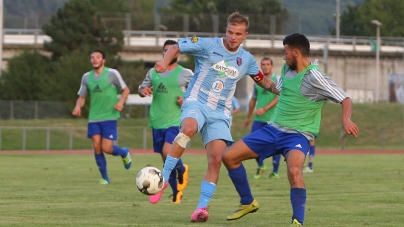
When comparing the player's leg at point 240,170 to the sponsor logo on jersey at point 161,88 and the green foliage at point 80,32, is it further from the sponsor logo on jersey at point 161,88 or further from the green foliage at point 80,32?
the green foliage at point 80,32

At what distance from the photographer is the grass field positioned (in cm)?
927

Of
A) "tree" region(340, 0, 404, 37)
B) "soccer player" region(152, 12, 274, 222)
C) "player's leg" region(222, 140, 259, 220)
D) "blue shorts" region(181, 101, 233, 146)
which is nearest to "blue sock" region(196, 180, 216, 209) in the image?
"soccer player" region(152, 12, 274, 222)

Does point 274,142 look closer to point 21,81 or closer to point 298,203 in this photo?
point 298,203

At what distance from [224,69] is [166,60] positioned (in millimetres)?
830

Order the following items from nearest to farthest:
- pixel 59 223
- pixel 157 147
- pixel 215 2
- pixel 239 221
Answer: pixel 59 223 → pixel 239 221 → pixel 157 147 → pixel 215 2

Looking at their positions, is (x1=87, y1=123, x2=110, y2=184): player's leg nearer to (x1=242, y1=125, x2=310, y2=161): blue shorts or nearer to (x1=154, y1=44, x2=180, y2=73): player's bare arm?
(x1=154, y1=44, x2=180, y2=73): player's bare arm

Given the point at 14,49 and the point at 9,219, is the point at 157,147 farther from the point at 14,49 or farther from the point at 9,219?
the point at 14,49

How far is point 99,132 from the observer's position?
1589 cm

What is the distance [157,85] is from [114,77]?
2998mm

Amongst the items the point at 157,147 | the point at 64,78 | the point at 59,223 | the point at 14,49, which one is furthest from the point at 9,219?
the point at 14,49

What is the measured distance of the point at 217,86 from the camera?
31.8ft

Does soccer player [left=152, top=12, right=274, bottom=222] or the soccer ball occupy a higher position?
soccer player [left=152, top=12, right=274, bottom=222]

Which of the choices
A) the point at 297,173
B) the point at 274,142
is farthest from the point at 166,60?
the point at 297,173

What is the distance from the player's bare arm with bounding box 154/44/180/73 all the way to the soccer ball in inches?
41.1
